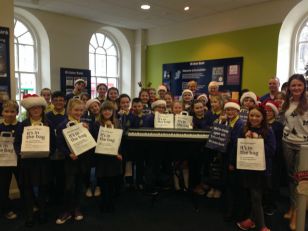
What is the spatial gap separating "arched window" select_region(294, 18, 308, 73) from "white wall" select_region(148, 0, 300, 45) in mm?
532

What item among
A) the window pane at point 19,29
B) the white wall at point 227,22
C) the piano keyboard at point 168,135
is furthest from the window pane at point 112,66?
the piano keyboard at point 168,135

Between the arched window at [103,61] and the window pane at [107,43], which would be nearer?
the arched window at [103,61]

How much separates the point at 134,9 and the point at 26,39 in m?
2.69

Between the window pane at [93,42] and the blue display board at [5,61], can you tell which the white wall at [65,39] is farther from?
the blue display board at [5,61]

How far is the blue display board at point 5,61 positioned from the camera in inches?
126

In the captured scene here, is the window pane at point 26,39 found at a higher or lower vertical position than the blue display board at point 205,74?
higher

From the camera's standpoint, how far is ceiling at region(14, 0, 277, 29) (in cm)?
538

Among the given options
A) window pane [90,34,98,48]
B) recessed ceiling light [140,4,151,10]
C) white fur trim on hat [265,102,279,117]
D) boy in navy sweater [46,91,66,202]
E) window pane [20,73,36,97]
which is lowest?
boy in navy sweater [46,91,66,202]

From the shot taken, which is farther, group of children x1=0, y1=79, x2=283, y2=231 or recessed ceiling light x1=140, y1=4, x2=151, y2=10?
recessed ceiling light x1=140, y1=4, x2=151, y2=10

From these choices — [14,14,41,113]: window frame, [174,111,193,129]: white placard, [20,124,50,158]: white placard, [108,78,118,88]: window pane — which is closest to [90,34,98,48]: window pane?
[108,78,118,88]: window pane

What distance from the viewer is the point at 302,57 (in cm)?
536

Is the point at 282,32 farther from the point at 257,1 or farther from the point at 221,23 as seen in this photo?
the point at 221,23

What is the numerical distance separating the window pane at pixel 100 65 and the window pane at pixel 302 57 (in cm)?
504

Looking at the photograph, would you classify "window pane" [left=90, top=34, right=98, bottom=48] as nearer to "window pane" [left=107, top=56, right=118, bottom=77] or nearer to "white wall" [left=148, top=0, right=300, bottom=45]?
"window pane" [left=107, top=56, right=118, bottom=77]
